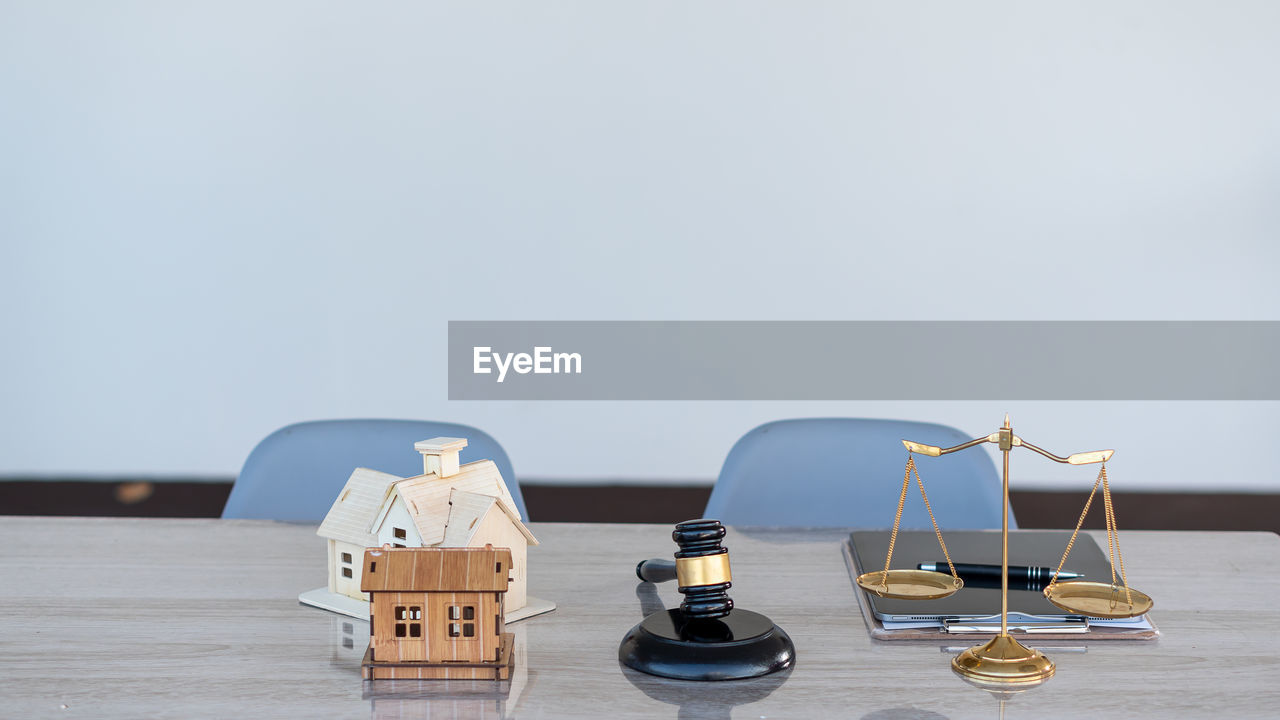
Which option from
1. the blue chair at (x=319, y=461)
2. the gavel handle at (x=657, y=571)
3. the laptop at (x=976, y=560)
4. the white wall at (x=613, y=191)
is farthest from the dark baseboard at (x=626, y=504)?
the gavel handle at (x=657, y=571)

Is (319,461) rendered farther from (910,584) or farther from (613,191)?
(613,191)

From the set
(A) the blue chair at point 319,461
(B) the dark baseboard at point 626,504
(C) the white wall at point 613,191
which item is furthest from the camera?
(B) the dark baseboard at point 626,504

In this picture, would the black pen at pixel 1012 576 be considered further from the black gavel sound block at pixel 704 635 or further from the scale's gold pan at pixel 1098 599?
the black gavel sound block at pixel 704 635

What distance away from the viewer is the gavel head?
76 centimetres

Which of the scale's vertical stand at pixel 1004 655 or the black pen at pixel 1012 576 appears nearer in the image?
the scale's vertical stand at pixel 1004 655

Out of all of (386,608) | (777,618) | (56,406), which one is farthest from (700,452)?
(386,608)

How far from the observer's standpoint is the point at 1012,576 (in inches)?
35.9

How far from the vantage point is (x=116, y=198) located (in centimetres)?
258

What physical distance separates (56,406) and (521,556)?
2.20 m

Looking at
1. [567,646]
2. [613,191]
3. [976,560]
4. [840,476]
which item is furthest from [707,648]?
[613,191]

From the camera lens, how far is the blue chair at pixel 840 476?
4.63 ft

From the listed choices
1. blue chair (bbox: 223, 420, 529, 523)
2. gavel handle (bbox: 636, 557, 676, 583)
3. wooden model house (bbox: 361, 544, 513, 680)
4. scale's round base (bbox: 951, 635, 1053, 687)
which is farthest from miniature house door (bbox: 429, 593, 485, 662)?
blue chair (bbox: 223, 420, 529, 523)

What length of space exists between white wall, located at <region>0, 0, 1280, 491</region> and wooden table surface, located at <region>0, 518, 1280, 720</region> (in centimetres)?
147

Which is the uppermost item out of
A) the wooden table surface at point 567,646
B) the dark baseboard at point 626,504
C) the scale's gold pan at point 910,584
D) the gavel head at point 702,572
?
the gavel head at point 702,572
